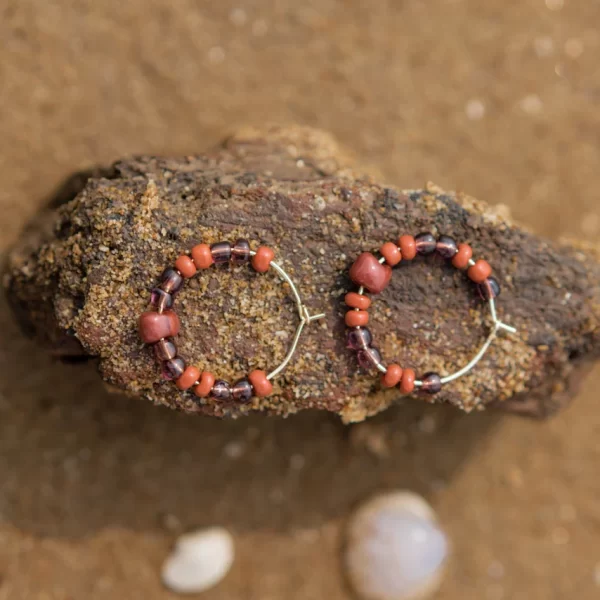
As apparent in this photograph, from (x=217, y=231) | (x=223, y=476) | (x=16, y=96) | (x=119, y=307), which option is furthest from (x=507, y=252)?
(x=16, y=96)

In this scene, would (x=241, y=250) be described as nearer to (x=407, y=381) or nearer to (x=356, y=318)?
(x=356, y=318)

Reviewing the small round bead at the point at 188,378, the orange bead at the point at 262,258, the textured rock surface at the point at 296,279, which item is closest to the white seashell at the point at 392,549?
the textured rock surface at the point at 296,279

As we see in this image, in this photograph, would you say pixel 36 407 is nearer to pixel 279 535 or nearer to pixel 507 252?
pixel 279 535

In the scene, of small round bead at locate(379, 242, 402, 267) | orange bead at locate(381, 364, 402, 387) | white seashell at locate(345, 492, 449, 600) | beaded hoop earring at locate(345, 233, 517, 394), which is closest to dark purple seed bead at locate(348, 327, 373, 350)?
beaded hoop earring at locate(345, 233, 517, 394)

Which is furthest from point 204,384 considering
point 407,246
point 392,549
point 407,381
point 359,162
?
point 392,549

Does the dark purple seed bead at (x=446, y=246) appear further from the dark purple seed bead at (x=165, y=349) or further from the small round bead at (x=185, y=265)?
the dark purple seed bead at (x=165, y=349)

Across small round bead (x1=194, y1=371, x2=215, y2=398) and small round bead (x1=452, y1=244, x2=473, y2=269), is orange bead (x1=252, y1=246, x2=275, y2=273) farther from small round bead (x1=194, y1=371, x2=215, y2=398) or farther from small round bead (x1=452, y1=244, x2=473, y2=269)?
small round bead (x1=452, y1=244, x2=473, y2=269)
